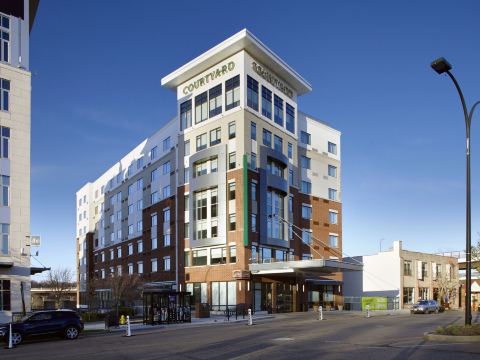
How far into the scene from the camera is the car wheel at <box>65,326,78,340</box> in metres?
27.6

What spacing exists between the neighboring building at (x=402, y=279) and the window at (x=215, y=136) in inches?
1058

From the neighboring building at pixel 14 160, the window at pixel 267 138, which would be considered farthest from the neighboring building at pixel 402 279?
the neighboring building at pixel 14 160

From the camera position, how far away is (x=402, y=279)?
67.9 metres

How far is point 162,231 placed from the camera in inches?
2763

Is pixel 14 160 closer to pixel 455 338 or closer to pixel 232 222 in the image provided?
pixel 232 222

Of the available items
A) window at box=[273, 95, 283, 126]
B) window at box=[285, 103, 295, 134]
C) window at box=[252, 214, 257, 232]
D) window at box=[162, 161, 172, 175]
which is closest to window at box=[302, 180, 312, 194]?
window at box=[285, 103, 295, 134]

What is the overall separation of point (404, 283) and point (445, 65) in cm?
5418

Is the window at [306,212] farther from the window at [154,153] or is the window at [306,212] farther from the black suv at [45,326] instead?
the black suv at [45,326]

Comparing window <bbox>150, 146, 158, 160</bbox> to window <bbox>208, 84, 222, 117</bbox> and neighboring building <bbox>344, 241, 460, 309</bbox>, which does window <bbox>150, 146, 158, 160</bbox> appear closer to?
window <bbox>208, 84, 222, 117</bbox>

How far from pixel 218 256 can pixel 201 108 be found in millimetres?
17285

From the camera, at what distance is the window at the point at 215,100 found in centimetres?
5791

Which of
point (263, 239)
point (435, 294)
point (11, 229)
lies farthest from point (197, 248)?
point (435, 294)

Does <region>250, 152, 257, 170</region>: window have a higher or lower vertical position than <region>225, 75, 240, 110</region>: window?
lower

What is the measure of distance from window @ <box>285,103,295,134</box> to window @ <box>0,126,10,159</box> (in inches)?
1264
